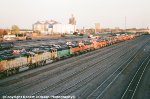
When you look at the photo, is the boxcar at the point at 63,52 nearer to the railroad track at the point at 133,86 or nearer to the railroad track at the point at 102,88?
the railroad track at the point at 102,88

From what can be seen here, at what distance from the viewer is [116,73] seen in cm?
2962

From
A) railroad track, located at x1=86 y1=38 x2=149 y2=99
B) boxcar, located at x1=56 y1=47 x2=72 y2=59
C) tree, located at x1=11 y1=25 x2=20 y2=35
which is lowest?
railroad track, located at x1=86 y1=38 x2=149 y2=99

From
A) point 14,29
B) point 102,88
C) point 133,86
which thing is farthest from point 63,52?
point 14,29

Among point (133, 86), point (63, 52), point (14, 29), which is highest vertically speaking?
A: point (14, 29)

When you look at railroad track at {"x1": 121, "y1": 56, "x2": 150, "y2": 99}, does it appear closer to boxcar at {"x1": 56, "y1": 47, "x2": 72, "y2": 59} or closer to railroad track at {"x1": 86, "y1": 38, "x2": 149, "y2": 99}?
railroad track at {"x1": 86, "y1": 38, "x2": 149, "y2": 99}

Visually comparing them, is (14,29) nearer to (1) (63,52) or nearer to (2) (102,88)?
(1) (63,52)

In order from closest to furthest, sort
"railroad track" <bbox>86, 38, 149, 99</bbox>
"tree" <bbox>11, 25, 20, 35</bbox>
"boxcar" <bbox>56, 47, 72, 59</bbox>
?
"railroad track" <bbox>86, 38, 149, 99</bbox>
"boxcar" <bbox>56, 47, 72, 59</bbox>
"tree" <bbox>11, 25, 20, 35</bbox>

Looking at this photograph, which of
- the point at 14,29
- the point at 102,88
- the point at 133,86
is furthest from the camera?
the point at 14,29

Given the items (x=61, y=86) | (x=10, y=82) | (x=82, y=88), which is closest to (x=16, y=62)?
A: (x=10, y=82)

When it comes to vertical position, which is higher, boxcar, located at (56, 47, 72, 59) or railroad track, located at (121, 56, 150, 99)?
boxcar, located at (56, 47, 72, 59)

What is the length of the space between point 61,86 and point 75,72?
306 inches

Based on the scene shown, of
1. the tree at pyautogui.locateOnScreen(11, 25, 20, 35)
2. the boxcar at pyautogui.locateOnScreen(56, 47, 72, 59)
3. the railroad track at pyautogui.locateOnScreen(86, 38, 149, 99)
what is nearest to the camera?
the railroad track at pyautogui.locateOnScreen(86, 38, 149, 99)

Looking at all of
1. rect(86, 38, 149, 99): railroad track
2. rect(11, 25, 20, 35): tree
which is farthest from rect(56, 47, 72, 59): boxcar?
rect(11, 25, 20, 35): tree

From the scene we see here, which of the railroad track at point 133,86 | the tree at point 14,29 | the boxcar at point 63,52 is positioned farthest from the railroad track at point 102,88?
the tree at point 14,29
